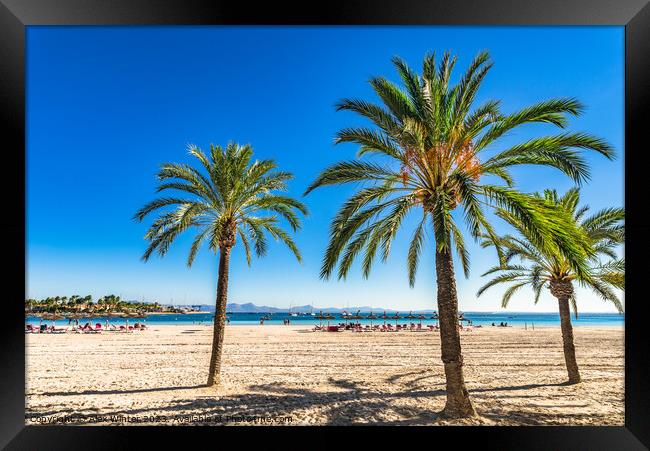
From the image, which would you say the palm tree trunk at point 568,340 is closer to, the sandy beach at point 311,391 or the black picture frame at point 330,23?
the sandy beach at point 311,391

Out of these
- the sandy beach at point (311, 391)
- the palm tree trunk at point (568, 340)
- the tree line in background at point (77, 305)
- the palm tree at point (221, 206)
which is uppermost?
the palm tree at point (221, 206)

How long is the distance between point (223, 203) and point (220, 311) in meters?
2.97

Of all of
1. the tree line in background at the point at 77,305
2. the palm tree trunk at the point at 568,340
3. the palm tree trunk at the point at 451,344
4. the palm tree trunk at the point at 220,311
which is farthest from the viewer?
the tree line in background at the point at 77,305

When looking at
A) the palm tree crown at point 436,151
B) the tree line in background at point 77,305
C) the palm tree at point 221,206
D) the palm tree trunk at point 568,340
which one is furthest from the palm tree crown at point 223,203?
the tree line in background at point 77,305

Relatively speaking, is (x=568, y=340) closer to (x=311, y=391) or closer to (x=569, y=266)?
(x=569, y=266)

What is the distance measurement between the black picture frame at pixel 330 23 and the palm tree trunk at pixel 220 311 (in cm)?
468

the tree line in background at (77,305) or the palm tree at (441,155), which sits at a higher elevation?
the palm tree at (441,155)

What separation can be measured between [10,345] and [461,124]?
26.4 ft

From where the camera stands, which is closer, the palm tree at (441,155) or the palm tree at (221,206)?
the palm tree at (441,155)

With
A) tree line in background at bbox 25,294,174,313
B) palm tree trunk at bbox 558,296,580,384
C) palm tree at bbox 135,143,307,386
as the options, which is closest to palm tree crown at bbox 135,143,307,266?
palm tree at bbox 135,143,307,386

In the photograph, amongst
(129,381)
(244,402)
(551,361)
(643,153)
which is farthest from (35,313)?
(643,153)

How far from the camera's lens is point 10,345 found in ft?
15.6

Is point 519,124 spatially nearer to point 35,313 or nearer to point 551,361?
point 551,361

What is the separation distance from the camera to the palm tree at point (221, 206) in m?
9.62
